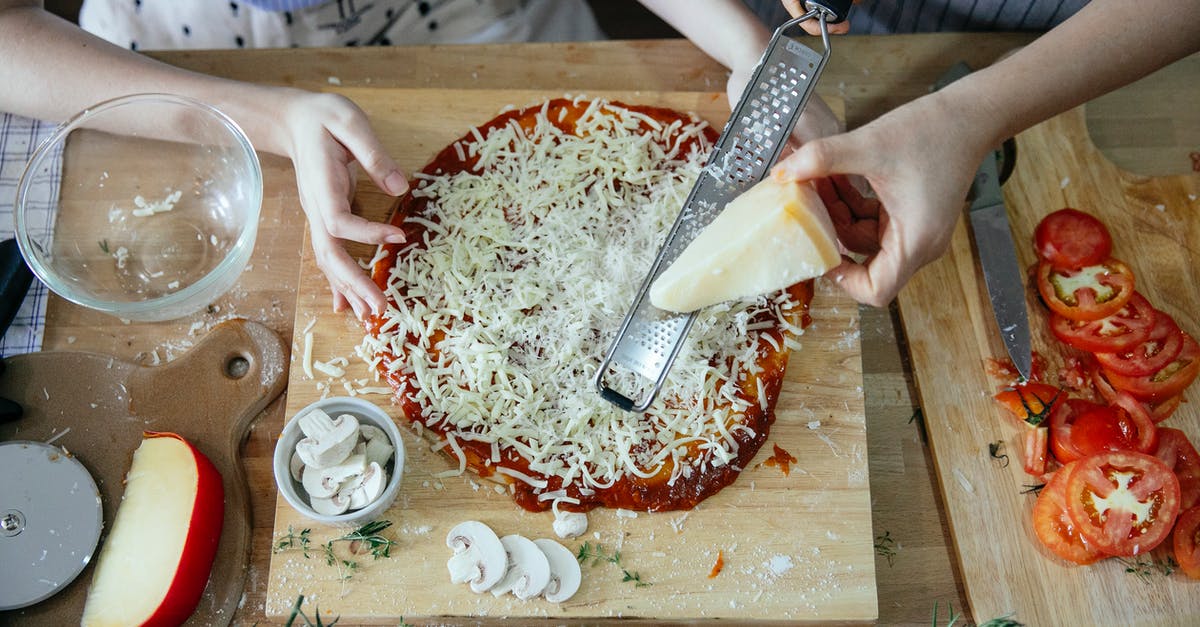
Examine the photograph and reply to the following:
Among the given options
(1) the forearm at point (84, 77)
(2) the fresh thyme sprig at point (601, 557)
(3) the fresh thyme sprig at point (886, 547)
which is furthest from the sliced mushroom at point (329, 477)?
(3) the fresh thyme sprig at point (886, 547)

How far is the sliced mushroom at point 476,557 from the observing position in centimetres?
172

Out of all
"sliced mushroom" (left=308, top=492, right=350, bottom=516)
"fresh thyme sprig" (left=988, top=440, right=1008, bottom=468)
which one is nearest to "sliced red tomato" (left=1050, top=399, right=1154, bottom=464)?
"fresh thyme sprig" (left=988, top=440, right=1008, bottom=468)

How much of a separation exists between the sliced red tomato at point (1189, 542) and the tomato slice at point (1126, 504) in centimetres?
6

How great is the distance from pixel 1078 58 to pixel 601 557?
1.40 meters

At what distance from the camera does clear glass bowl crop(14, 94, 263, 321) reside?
6.56ft

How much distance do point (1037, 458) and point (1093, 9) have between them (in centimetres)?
94

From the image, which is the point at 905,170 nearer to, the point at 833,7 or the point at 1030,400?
the point at 833,7

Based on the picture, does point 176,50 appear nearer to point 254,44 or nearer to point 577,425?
point 254,44

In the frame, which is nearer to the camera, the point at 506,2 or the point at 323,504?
the point at 323,504

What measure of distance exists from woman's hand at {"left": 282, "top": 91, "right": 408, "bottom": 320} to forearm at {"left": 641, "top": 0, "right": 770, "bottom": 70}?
795 millimetres

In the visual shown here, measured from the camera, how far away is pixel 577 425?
1.81 meters

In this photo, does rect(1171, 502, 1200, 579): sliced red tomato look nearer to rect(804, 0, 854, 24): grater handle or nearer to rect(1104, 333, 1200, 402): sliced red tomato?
rect(1104, 333, 1200, 402): sliced red tomato

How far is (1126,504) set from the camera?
1780 mm

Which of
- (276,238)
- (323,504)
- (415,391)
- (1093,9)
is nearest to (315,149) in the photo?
(276,238)
